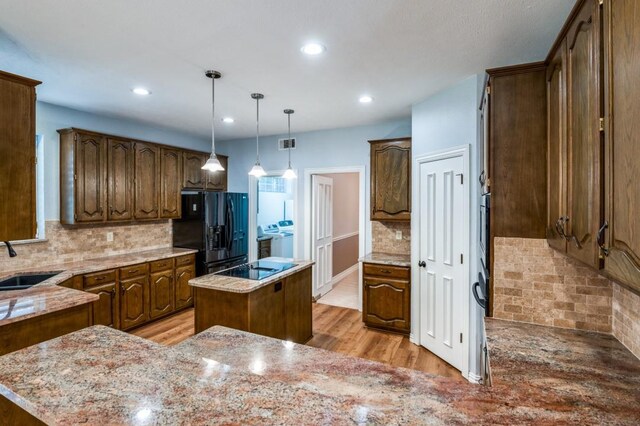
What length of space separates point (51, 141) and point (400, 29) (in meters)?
3.84

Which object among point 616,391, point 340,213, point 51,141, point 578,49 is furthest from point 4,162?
point 340,213

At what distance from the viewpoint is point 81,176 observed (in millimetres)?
3607

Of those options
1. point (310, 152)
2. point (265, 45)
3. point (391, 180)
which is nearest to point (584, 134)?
point (265, 45)

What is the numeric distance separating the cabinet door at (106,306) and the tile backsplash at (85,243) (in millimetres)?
651

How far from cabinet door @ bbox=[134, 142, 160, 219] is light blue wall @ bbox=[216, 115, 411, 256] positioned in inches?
57.2

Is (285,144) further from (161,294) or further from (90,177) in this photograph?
(161,294)

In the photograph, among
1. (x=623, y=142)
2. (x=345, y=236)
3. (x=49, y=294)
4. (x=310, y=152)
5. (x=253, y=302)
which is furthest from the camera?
(x=345, y=236)

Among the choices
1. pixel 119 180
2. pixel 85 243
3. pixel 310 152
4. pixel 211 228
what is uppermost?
pixel 310 152

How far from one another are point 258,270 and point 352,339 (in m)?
1.41

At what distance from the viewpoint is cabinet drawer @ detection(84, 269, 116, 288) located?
3.36 m

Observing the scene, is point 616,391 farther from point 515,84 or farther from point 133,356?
point 133,356

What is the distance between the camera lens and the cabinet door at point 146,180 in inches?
164

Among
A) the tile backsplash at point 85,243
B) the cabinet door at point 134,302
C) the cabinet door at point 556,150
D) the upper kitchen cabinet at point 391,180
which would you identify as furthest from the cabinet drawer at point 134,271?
the cabinet door at point 556,150

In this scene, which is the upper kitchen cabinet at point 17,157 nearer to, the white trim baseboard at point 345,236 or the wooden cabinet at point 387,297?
the wooden cabinet at point 387,297
